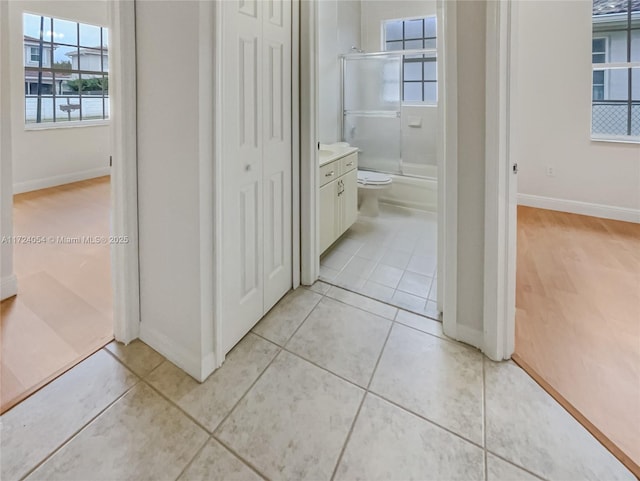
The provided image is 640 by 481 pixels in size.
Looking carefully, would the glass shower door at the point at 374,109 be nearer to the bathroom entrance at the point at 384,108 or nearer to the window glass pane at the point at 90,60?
the bathroom entrance at the point at 384,108

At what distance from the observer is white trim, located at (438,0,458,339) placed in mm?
1582

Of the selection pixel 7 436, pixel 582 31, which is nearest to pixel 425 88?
pixel 582 31

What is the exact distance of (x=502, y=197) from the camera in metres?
1.53

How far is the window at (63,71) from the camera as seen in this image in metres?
4.47

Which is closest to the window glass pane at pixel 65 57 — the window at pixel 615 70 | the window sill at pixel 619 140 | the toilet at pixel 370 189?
the toilet at pixel 370 189

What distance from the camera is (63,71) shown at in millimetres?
4852

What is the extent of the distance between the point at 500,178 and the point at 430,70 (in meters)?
3.92

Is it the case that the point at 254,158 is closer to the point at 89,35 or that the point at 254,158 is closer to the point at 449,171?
the point at 449,171

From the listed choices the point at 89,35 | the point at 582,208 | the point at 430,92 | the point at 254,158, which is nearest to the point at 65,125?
the point at 89,35

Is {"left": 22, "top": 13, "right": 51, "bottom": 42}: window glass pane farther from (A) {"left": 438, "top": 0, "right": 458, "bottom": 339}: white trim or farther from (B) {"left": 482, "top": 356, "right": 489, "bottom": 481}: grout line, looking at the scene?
(B) {"left": 482, "top": 356, "right": 489, "bottom": 481}: grout line

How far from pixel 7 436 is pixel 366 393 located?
51.6 inches

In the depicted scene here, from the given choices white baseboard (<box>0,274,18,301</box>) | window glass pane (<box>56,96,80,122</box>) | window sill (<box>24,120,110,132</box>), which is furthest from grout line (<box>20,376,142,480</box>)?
window glass pane (<box>56,96,80,122</box>)

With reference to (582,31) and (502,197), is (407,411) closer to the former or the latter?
(502,197)

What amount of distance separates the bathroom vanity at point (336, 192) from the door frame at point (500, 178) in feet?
4.03
